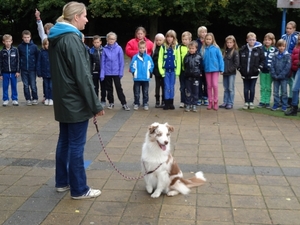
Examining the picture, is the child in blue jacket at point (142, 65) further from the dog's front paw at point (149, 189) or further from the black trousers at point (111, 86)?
the dog's front paw at point (149, 189)

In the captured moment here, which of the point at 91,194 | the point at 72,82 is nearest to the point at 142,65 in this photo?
the point at 91,194

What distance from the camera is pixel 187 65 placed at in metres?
9.70

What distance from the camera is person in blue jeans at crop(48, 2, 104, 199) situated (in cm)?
420

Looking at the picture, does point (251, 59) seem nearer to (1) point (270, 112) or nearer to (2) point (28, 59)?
(1) point (270, 112)

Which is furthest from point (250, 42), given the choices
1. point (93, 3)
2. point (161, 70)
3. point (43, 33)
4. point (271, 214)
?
point (93, 3)

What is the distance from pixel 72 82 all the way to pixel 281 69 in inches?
263

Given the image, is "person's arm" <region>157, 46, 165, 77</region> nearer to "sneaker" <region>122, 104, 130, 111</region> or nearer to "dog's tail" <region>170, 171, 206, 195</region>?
"sneaker" <region>122, 104, 130, 111</region>

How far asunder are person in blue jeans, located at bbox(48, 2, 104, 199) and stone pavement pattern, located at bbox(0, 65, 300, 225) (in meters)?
0.57

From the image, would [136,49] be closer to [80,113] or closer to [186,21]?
[80,113]

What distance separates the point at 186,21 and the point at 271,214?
2954 cm

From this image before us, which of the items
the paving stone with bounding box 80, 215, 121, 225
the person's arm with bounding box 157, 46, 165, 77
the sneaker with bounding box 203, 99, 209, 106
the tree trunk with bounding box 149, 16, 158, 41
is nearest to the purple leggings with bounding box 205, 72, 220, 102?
the sneaker with bounding box 203, 99, 209, 106

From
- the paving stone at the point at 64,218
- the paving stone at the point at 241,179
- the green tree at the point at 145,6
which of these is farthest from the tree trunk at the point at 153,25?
the paving stone at the point at 64,218

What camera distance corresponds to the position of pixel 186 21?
32562mm

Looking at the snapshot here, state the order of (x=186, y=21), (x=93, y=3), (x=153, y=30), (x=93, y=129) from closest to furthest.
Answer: (x=93, y=129) < (x=93, y=3) < (x=153, y=30) < (x=186, y=21)
